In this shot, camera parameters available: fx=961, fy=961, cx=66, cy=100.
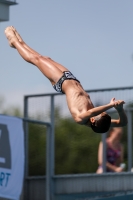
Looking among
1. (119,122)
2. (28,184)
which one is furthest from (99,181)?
(119,122)

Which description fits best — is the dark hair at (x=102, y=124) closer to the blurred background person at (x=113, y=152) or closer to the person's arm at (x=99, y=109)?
the person's arm at (x=99, y=109)

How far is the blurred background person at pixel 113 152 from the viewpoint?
17484mm

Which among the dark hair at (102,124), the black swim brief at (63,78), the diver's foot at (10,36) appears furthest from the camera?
the diver's foot at (10,36)

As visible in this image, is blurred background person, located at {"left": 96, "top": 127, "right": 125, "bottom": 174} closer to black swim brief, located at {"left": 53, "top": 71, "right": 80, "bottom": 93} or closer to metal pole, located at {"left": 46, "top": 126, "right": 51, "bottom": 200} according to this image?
metal pole, located at {"left": 46, "top": 126, "right": 51, "bottom": 200}

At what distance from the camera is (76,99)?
13430 mm

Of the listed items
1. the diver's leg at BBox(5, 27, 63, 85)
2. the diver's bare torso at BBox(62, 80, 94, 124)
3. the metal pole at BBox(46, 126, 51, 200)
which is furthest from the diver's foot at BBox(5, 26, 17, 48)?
the metal pole at BBox(46, 126, 51, 200)

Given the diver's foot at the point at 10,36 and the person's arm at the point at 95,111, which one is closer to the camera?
the person's arm at the point at 95,111

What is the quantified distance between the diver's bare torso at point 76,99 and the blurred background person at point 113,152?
395 centimetres

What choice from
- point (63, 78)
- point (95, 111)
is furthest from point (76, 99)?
point (95, 111)

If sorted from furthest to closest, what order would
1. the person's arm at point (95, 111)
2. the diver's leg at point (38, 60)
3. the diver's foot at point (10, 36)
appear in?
1. the diver's foot at point (10, 36)
2. the diver's leg at point (38, 60)
3. the person's arm at point (95, 111)

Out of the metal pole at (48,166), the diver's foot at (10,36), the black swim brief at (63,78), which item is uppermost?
the diver's foot at (10,36)

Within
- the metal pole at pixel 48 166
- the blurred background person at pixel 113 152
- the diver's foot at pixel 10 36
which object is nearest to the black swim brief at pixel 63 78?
the diver's foot at pixel 10 36

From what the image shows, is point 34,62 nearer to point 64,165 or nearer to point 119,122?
point 119,122

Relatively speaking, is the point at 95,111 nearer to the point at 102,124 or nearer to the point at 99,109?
the point at 99,109
